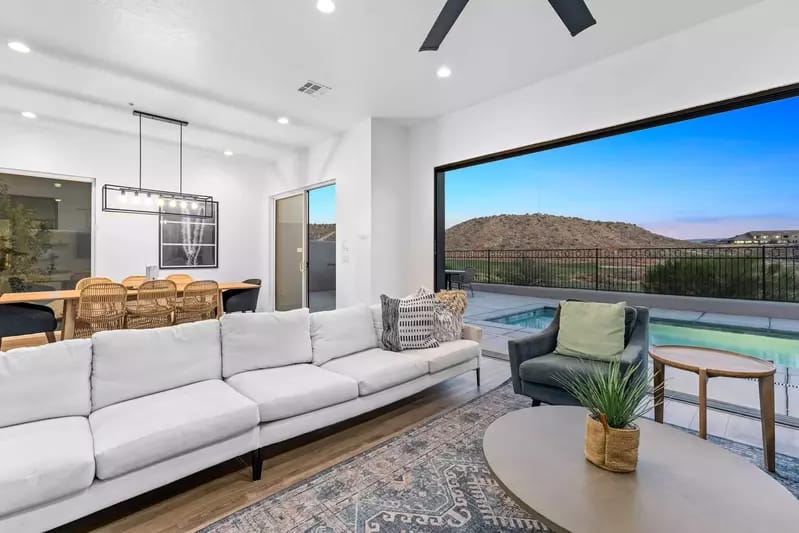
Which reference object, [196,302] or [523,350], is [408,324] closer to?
[523,350]

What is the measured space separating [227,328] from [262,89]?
9.64 ft

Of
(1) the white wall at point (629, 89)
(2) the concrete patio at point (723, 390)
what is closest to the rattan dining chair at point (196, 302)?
(1) the white wall at point (629, 89)

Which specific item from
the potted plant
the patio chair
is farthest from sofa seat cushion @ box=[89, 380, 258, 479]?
the patio chair

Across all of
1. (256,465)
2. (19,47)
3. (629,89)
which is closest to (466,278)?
(629,89)

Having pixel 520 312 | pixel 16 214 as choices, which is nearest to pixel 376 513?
pixel 520 312

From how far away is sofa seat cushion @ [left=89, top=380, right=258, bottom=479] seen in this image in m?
1.61

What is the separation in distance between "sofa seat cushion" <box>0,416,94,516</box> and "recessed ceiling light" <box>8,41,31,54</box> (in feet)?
11.4

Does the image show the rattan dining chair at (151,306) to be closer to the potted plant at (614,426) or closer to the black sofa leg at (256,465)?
the black sofa leg at (256,465)

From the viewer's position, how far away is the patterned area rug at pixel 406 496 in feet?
5.51

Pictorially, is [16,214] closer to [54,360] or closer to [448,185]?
[54,360]

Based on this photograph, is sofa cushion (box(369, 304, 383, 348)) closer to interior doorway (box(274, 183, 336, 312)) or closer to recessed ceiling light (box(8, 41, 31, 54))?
interior doorway (box(274, 183, 336, 312))

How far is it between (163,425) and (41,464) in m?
0.42

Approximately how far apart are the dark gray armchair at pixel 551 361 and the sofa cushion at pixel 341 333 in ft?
3.98

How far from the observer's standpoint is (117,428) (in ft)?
5.63
